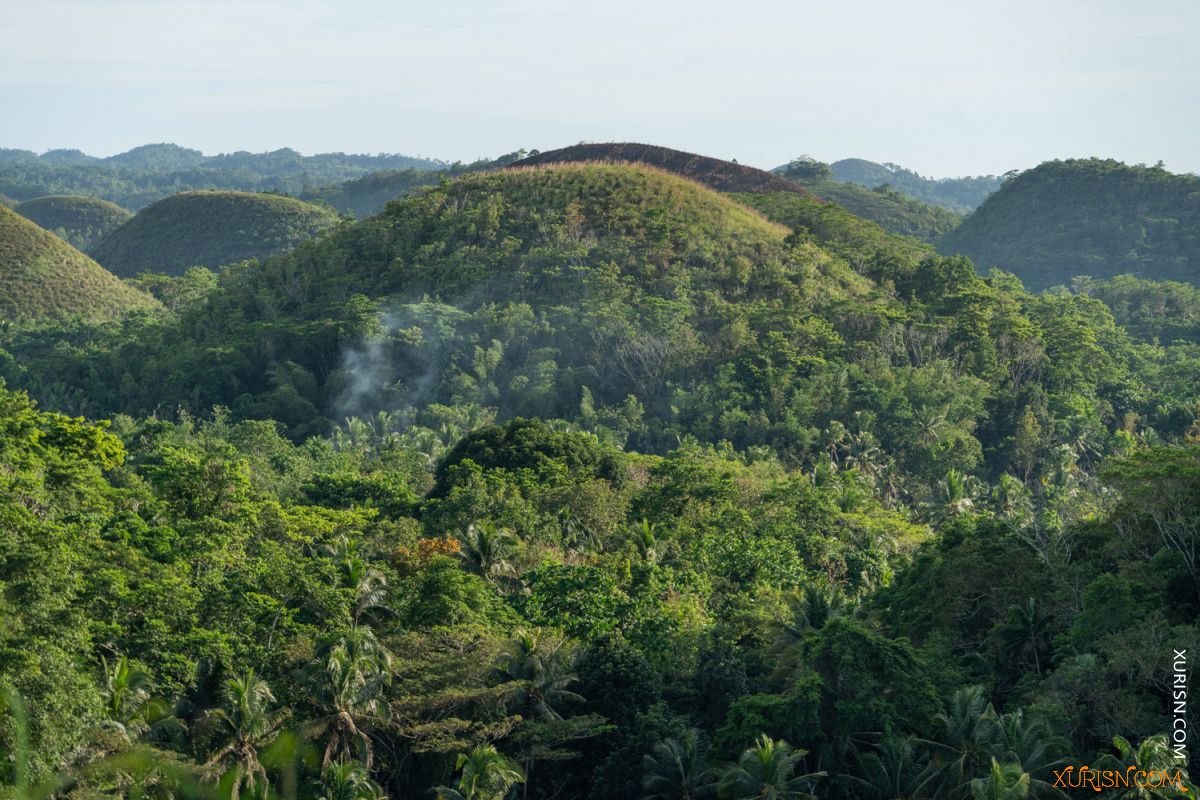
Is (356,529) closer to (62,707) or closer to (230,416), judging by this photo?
(62,707)

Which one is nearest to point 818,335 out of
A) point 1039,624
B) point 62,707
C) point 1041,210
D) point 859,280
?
point 859,280

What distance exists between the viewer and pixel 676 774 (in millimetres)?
32969

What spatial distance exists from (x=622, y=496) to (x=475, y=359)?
34.4 meters

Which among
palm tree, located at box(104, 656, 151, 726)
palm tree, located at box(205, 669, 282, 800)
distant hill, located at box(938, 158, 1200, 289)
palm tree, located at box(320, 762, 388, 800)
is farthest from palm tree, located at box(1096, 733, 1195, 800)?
distant hill, located at box(938, 158, 1200, 289)

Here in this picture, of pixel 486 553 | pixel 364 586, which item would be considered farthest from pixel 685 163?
pixel 364 586

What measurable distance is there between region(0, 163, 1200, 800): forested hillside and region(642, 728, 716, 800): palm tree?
20cm

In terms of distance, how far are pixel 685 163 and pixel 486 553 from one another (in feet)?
411

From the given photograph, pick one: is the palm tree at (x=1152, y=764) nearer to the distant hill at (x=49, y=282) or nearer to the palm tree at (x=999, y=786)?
the palm tree at (x=999, y=786)

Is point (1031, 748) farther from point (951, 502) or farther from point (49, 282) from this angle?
point (49, 282)

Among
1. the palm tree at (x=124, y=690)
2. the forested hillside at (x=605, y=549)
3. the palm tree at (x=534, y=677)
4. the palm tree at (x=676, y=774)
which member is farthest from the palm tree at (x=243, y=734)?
the palm tree at (x=676, y=774)

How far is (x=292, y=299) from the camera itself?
105188 mm

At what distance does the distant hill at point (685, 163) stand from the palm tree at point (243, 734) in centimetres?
12331

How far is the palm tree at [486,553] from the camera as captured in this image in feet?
147

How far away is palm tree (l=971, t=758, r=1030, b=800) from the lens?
27625 millimetres
